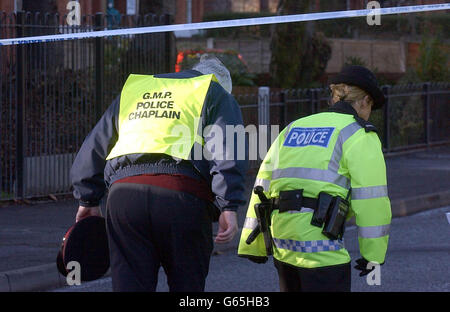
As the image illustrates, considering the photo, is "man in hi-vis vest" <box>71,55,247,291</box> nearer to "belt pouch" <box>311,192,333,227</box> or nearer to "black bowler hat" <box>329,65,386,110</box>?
"belt pouch" <box>311,192,333,227</box>

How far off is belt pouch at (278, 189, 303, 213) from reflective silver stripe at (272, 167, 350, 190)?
81 millimetres

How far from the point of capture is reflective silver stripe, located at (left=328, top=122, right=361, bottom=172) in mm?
4691

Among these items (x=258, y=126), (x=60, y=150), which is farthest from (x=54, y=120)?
(x=258, y=126)

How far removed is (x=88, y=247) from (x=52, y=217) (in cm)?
678

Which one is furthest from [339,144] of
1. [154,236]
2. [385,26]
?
[385,26]

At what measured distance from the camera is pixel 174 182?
469 cm

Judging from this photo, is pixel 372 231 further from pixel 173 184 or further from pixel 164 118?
pixel 164 118

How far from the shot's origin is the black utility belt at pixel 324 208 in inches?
181

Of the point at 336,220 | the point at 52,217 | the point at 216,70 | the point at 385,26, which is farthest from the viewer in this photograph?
the point at 385,26

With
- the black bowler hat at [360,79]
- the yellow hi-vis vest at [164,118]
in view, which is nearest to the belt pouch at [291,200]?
the yellow hi-vis vest at [164,118]

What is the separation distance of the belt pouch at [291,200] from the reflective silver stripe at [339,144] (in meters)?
0.19

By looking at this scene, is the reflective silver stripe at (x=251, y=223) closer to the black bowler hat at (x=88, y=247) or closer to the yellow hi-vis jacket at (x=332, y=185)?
the yellow hi-vis jacket at (x=332, y=185)

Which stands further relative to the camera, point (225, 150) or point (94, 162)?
point (94, 162)

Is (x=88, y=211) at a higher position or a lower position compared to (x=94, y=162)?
lower
